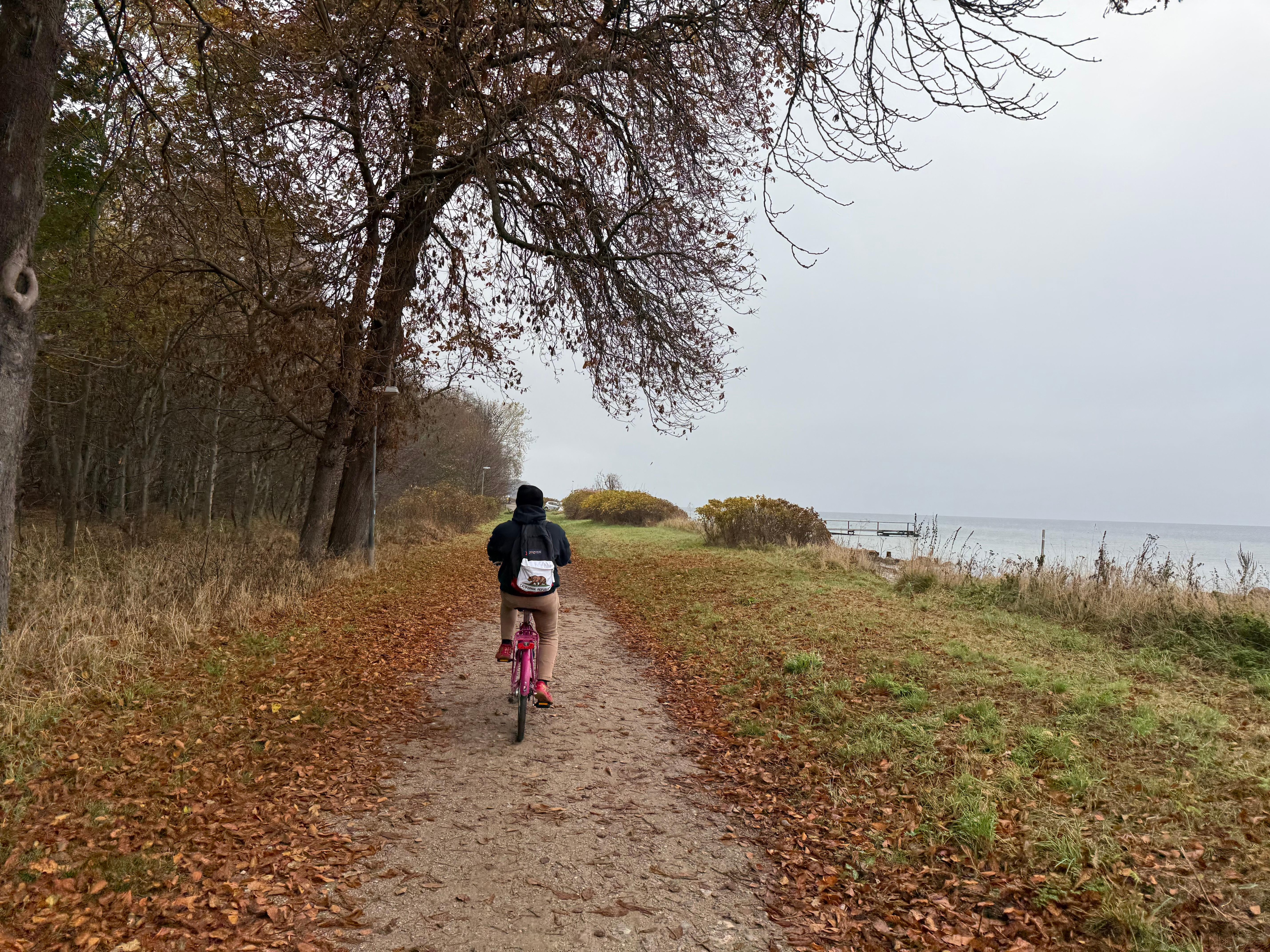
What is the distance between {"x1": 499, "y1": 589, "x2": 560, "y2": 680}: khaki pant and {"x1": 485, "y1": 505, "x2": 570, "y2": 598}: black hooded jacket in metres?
0.04

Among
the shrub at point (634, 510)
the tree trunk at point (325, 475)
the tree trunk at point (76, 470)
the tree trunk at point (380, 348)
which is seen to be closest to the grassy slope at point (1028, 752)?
the tree trunk at point (380, 348)

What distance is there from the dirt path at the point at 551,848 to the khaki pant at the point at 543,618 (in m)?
0.62

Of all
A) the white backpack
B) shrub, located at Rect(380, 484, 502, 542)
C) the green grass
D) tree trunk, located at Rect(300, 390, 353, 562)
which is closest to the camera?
the white backpack

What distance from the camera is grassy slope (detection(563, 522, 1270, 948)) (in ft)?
11.4

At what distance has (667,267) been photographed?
11430 millimetres

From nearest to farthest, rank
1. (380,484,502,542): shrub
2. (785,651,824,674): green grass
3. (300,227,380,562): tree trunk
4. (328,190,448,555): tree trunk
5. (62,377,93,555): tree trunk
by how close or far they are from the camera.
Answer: (785,651,824,674): green grass < (300,227,380,562): tree trunk < (328,190,448,555): tree trunk < (62,377,93,555): tree trunk < (380,484,502,542): shrub

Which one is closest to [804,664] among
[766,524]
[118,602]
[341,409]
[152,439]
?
[118,602]

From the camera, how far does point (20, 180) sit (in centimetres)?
560

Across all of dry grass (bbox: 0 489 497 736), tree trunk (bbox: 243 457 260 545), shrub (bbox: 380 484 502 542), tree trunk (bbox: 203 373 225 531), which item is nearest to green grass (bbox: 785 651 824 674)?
dry grass (bbox: 0 489 497 736)

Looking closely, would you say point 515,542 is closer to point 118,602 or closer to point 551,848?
point 551,848

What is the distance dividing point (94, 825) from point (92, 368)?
12.4 meters

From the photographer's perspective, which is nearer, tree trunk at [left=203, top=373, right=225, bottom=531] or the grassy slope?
the grassy slope

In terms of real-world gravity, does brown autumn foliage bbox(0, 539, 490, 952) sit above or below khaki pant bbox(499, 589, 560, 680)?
below

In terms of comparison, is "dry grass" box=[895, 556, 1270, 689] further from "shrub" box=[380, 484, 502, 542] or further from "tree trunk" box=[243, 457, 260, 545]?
"shrub" box=[380, 484, 502, 542]
